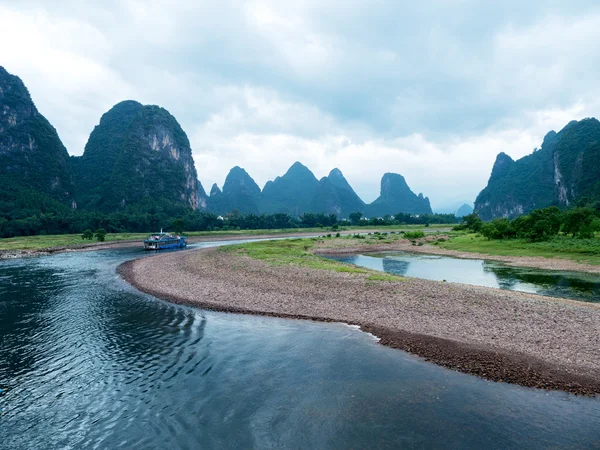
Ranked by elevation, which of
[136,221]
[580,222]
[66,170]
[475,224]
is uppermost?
[66,170]

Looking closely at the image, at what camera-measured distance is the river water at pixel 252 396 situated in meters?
8.84

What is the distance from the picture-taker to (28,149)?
152 m

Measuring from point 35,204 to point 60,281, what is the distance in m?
112

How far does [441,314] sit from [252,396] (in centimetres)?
1185

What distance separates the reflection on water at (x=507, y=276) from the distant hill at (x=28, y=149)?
490 feet

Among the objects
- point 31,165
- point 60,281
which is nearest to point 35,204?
→ point 31,165

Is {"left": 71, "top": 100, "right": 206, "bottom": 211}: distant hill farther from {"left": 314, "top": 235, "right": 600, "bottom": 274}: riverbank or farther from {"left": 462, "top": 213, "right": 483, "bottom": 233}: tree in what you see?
{"left": 462, "top": 213, "right": 483, "bottom": 233}: tree

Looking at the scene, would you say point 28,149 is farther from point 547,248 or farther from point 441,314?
point 547,248

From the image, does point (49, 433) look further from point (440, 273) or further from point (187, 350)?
point (440, 273)

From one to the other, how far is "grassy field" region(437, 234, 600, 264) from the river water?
38211 mm

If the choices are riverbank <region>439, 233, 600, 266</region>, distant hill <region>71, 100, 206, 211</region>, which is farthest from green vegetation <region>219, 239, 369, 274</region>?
distant hill <region>71, 100, 206, 211</region>

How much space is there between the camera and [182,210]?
169 m

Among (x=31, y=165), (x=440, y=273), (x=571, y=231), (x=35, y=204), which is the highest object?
(x=31, y=165)

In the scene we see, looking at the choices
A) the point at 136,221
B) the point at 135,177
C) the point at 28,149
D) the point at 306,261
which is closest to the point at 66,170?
the point at 28,149
